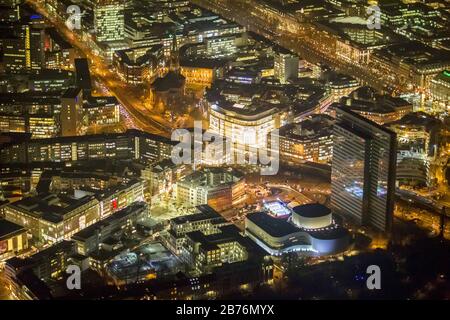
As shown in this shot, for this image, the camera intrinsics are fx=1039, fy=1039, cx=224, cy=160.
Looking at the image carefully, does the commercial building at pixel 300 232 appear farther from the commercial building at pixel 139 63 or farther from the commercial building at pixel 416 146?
the commercial building at pixel 139 63

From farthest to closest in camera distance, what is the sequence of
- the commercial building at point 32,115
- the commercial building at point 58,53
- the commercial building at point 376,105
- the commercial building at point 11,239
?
1. the commercial building at point 58,53
2. the commercial building at point 376,105
3. the commercial building at point 32,115
4. the commercial building at point 11,239

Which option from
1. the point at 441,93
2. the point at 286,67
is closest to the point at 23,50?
the point at 286,67

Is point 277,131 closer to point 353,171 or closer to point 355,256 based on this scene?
point 353,171

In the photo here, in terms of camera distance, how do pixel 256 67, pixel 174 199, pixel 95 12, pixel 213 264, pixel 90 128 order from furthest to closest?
pixel 95 12, pixel 256 67, pixel 90 128, pixel 174 199, pixel 213 264

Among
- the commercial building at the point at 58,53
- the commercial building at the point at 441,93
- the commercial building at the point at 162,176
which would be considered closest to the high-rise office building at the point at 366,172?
the commercial building at the point at 162,176

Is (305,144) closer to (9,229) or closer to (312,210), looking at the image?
Result: (312,210)

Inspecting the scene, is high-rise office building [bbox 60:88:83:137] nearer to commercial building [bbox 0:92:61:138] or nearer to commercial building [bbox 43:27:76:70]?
commercial building [bbox 0:92:61:138]
